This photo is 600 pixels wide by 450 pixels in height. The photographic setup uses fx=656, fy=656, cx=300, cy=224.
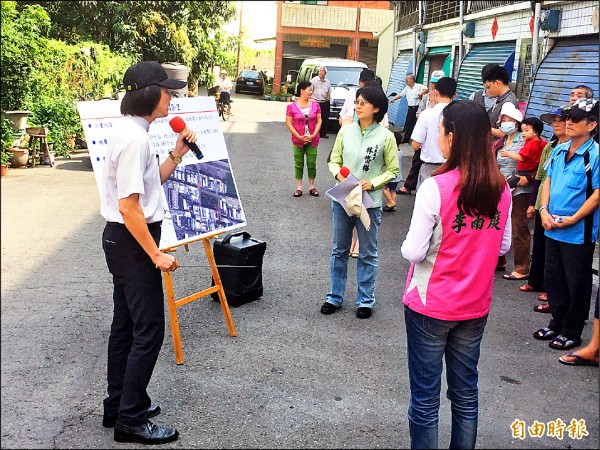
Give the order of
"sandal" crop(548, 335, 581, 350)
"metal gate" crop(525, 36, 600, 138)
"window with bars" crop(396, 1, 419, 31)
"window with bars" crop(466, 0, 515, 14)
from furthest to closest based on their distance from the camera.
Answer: "window with bars" crop(396, 1, 419, 31), "window with bars" crop(466, 0, 515, 14), "metal gate" crop(525, 36, 600, 138), "sandal" crop(548, 335, 581, 350)

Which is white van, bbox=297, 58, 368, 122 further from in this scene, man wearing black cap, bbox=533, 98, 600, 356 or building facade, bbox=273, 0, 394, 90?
building facade, bbox=273, 0, 394, 90

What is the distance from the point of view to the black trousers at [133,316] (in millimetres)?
3234

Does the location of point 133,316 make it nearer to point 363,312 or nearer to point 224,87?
point 363,312

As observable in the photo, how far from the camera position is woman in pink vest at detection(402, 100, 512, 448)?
9.12 ft

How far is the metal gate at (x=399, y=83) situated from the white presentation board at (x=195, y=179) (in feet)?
52.1

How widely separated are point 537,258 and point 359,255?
6.20ft

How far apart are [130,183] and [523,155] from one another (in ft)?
14.7

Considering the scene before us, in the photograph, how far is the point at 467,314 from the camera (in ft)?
9.64

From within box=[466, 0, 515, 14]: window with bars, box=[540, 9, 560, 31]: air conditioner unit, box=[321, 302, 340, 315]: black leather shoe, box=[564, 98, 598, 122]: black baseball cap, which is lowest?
box=[321, 302, 340, 315]: black leather shoe

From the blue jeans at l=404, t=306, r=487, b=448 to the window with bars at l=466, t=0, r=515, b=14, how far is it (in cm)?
1166

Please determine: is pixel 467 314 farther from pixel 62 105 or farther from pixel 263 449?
pixel 62 105

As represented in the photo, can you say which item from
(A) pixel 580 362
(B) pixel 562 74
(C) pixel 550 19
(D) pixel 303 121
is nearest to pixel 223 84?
Result: (D) pixel 303 121

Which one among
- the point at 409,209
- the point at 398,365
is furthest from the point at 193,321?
the point at 409,209

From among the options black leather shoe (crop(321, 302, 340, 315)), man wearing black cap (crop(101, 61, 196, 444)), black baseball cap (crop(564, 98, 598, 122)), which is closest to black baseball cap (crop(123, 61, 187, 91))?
man wearing black cap (crop(101, 61, 196, 444))
